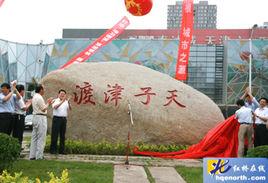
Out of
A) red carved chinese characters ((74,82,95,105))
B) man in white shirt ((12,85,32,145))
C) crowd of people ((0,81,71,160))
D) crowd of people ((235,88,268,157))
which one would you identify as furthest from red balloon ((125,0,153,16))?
man in white shirt ((12,85,32,145))

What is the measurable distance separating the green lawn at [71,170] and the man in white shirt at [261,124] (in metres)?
3.10

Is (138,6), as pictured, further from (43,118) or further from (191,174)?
(191,174)

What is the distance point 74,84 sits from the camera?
10992 millimetres

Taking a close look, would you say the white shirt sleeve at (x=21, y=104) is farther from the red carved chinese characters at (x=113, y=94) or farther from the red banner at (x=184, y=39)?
the red banner at (x=184, y=39)

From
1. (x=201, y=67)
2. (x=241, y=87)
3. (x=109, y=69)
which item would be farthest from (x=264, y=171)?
(x=201, y=67)

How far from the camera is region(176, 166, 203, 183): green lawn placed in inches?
263

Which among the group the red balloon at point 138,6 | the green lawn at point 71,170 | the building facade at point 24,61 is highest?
the building facade at point 24,61

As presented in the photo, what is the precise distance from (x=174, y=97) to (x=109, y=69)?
1890mm

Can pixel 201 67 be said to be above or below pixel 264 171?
above

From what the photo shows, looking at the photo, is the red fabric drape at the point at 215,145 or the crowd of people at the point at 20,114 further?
the red fabric drape at the point at 215,145

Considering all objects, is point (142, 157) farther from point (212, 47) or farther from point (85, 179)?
point (212, 47)

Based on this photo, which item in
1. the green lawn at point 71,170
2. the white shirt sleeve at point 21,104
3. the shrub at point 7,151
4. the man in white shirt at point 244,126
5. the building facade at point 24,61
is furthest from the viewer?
the building facade at point 24,61

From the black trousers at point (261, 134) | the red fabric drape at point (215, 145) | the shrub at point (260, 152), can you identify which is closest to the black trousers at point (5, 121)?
the red fabric drape at point (215, 145)

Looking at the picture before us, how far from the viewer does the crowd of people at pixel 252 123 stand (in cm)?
878
